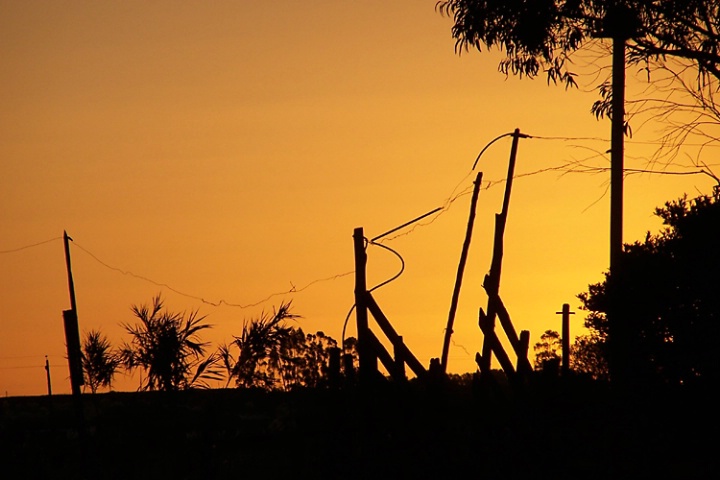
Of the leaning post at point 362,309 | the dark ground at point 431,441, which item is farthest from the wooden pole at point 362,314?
the dark ground at point 431,441

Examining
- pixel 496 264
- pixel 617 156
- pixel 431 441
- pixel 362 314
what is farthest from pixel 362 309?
pixel 617 156

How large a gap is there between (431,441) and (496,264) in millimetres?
6311

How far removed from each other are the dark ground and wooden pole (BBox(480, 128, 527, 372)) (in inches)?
59.4

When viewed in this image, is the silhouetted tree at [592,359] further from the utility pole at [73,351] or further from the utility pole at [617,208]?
the utility pole at [73,351]

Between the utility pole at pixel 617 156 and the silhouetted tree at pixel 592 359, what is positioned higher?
the utility pole at pixel 617 156

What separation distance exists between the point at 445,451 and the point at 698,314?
5731 millimetres

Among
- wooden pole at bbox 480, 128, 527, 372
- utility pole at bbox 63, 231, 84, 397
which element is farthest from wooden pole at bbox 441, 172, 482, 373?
utility pole at bbox 63, 231, 84, 397

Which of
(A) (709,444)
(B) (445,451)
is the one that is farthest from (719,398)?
(B) (445,451)

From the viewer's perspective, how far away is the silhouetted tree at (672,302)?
22000 mm

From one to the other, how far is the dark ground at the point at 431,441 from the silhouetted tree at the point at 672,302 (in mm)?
638

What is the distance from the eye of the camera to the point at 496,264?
82.2 feet

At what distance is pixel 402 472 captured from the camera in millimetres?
19141

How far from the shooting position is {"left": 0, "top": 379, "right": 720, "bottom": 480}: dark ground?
19391 mm

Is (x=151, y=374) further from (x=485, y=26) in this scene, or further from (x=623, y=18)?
(x=623, y=18)
